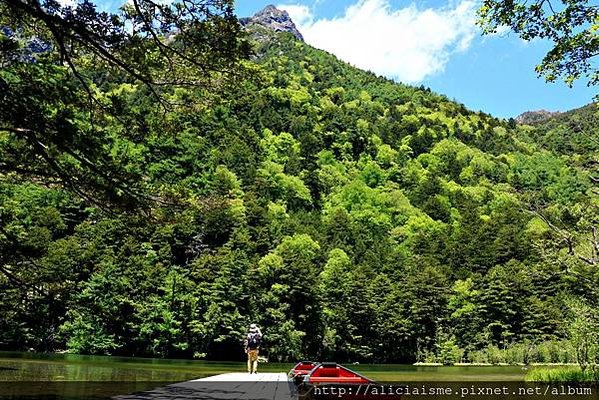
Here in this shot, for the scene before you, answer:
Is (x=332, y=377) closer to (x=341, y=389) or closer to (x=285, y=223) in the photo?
(x=341, y=389)

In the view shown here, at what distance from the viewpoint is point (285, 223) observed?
89.2 metres

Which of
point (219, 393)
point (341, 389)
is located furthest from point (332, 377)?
point (219, 393)

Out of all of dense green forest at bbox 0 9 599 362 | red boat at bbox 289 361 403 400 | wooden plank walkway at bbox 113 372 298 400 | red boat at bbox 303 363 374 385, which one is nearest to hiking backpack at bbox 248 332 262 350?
wooden plank walkway at bbox 113 372 298 400

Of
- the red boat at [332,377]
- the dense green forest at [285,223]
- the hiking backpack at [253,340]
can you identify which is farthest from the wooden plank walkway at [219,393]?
the hiking backpack at [253,340]

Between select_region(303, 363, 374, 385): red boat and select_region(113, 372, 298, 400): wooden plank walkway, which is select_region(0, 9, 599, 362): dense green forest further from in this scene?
select_region(303, 363, 374, 385): red boat

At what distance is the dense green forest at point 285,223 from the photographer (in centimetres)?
1107

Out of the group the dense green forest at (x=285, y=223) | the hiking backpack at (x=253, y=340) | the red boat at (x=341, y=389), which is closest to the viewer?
the dense green forest at (x=285, y=223)

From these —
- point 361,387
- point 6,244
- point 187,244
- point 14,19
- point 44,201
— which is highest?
point 44,201

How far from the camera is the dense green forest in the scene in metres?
11.1

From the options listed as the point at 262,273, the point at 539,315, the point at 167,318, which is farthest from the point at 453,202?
the point at 167,318

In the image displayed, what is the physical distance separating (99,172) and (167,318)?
48.8 meters

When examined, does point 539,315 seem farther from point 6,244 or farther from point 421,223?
point 6,244

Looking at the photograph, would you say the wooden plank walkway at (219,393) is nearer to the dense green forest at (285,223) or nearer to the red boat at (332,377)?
the red boat at (332,377)

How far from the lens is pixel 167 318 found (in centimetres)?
5619
